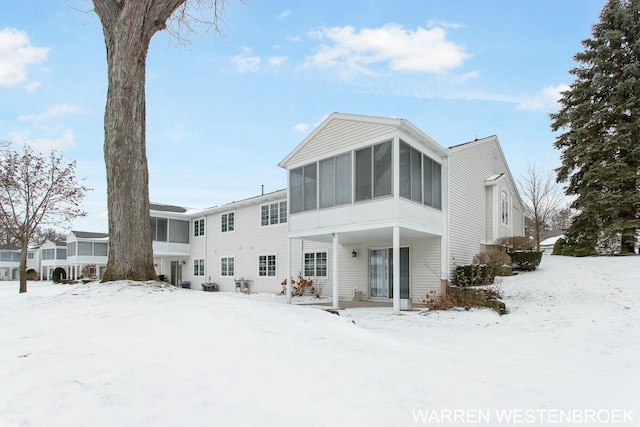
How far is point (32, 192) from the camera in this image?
20266mm

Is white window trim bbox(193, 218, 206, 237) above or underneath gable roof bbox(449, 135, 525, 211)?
underneath

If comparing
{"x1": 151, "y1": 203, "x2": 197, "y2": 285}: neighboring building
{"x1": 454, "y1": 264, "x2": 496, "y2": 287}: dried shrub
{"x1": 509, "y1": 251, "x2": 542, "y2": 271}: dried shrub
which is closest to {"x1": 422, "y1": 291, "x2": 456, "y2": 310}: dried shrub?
{"x1": 454, "y1": 264, "x2": 496, "y2": 287}: dried shrub

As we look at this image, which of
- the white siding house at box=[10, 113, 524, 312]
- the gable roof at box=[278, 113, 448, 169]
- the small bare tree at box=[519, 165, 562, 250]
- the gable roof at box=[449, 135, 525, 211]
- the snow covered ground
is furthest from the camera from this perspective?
the small bare tree at box=[519, 165, 562, 250]

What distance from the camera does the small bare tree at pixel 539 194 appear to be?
2481 cm

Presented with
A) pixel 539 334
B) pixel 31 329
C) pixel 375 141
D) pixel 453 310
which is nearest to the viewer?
pixel 31 329

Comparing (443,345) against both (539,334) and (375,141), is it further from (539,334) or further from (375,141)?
(375,141)

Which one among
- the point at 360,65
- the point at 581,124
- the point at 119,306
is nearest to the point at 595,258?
the point at 581,124

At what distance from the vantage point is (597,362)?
593 cm

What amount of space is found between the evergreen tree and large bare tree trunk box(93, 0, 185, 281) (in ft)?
57.1

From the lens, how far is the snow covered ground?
3.21 m

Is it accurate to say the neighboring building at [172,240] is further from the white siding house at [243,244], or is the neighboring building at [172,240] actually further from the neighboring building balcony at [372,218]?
the neighboring building balcony at [372,218]

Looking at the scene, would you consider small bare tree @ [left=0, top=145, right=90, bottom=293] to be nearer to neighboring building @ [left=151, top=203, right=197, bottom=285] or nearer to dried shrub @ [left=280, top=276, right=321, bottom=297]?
neighboring building @ [left=151, top=203, right=197, bottom=285]

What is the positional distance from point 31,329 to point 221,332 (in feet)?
6.81

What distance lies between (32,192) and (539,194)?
27.7 metres
